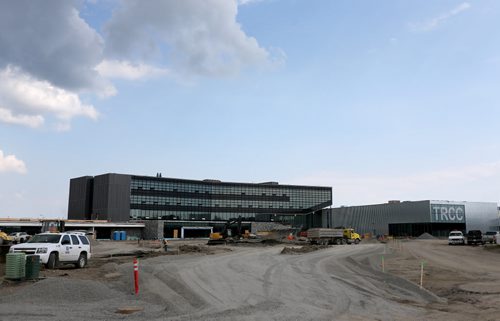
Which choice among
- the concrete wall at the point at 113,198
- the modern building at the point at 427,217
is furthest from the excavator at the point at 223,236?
the concrete wall at the point at 113,198

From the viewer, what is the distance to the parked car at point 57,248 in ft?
75.2

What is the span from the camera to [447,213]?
99938 mm

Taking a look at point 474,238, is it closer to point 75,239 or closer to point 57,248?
point 75,239

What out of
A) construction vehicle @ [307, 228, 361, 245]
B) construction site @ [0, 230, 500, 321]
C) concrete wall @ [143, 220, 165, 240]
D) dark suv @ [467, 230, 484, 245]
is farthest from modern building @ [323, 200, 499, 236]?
construction site @ [0, 230, 500, 321]

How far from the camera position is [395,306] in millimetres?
15070

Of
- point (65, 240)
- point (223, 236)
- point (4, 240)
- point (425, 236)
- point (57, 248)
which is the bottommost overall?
point (425, 236)

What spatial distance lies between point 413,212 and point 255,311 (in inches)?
3727

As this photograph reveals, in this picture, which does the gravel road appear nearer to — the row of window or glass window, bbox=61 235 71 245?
glass window, bbox=61 235 71 245

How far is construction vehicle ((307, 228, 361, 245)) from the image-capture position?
218 feet

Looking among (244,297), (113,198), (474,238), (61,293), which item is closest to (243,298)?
(244,297)

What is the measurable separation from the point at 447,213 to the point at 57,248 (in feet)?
301

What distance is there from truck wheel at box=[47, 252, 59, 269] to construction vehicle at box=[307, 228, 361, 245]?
46.7 meters

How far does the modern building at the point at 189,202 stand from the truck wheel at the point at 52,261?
3241 inches

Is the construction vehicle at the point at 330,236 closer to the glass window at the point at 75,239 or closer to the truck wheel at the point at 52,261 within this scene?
the glass window at the point at 75,239
